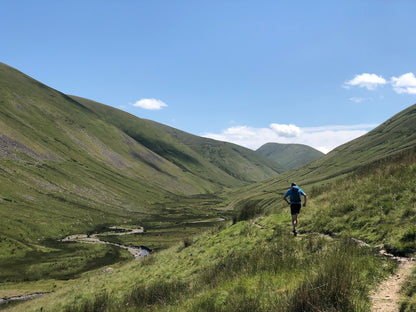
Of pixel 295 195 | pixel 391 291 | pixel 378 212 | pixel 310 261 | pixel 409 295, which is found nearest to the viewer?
pixel 409 295

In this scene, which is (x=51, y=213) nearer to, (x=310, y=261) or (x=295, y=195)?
(x=295, y=195)

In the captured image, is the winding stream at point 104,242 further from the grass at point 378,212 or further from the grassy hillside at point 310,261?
the grass at point 378,212

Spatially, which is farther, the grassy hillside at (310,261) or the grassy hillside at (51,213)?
the grassy hillside at (51,213)

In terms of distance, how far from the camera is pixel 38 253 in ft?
285

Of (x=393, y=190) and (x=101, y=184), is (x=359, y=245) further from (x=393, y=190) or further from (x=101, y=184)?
(x=101, y=184)

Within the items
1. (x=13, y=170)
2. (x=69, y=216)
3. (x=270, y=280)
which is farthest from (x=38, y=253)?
(x=270, y=280)

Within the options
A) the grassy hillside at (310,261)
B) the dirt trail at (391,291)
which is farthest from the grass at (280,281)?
the dirt trail at (391,291)

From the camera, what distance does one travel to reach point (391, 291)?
285 inches

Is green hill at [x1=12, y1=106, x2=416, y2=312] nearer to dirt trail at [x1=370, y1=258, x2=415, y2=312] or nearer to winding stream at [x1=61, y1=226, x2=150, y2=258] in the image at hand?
dirt trail at [x1=370, y1=258, x2=415, y2=312]

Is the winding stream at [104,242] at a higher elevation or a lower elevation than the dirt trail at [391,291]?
lower

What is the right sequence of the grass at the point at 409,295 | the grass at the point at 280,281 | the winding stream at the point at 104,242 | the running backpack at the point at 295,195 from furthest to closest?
the winding stream at the point at 104,242
the running backpack at the point at 295,195
the grass at the point at 280,281
the grass at the point at 409,295

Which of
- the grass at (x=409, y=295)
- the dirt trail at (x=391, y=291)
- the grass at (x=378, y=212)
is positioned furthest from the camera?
the grass at (x=378, y=212)

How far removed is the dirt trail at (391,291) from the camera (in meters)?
6.59

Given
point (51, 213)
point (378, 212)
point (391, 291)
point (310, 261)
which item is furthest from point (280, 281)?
point (51, 213)
